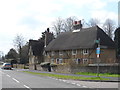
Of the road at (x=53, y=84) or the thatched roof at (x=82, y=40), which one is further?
the thatched roof at (x=82, y=40)

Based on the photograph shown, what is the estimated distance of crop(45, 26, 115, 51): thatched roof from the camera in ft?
144

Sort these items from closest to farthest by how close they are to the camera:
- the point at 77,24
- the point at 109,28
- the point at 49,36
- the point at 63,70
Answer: the point at 63,70 < the point at 77,24 < the point at 49,36 < the point at 109,28

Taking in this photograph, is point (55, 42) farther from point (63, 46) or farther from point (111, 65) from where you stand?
point (111, 65)

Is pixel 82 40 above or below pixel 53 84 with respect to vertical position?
above

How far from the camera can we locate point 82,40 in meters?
46.2

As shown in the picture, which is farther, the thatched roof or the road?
the thatched roof

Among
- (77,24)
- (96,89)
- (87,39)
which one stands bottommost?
(96,89)

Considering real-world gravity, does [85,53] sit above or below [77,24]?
below

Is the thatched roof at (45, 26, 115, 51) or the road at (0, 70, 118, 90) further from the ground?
the thatched roof at (45, 26, 115, 51)

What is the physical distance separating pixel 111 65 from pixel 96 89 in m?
16.7

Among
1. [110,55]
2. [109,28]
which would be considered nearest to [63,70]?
[110,55]

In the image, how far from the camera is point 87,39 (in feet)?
148

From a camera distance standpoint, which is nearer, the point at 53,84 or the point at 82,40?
the point at 53,84

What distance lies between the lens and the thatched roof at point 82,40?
4388 centimetres
